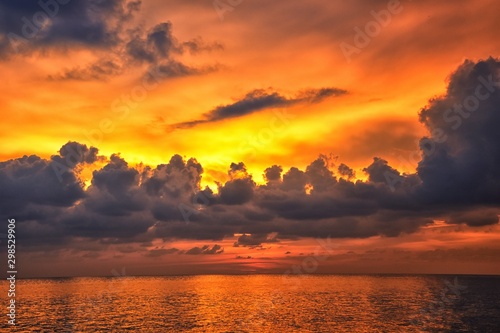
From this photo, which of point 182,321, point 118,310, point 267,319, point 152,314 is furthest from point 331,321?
point 118,310

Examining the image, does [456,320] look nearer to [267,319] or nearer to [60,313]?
[267,319]

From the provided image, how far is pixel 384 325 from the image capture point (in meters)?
111

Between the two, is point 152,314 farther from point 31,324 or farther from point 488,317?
point 488,317

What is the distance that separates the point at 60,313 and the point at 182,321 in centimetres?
4680

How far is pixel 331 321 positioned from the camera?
120 meters

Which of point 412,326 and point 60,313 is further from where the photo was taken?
point 60,313

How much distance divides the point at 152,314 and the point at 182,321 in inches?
834

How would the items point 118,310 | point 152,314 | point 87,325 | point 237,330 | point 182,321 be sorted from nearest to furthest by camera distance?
point 237,330
point 87,325
point 182,321
point 152,314
point 118,310

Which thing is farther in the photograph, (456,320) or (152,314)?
(152,314)

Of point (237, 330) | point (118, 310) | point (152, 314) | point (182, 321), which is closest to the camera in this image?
point (237, 330)

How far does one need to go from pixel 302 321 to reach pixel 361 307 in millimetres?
46228

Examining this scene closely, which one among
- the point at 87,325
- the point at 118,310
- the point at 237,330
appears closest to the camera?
the point at 237,330

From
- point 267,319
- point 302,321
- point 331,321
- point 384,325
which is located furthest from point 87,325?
point 384,325

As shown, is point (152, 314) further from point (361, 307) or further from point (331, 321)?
point (361, 307)
